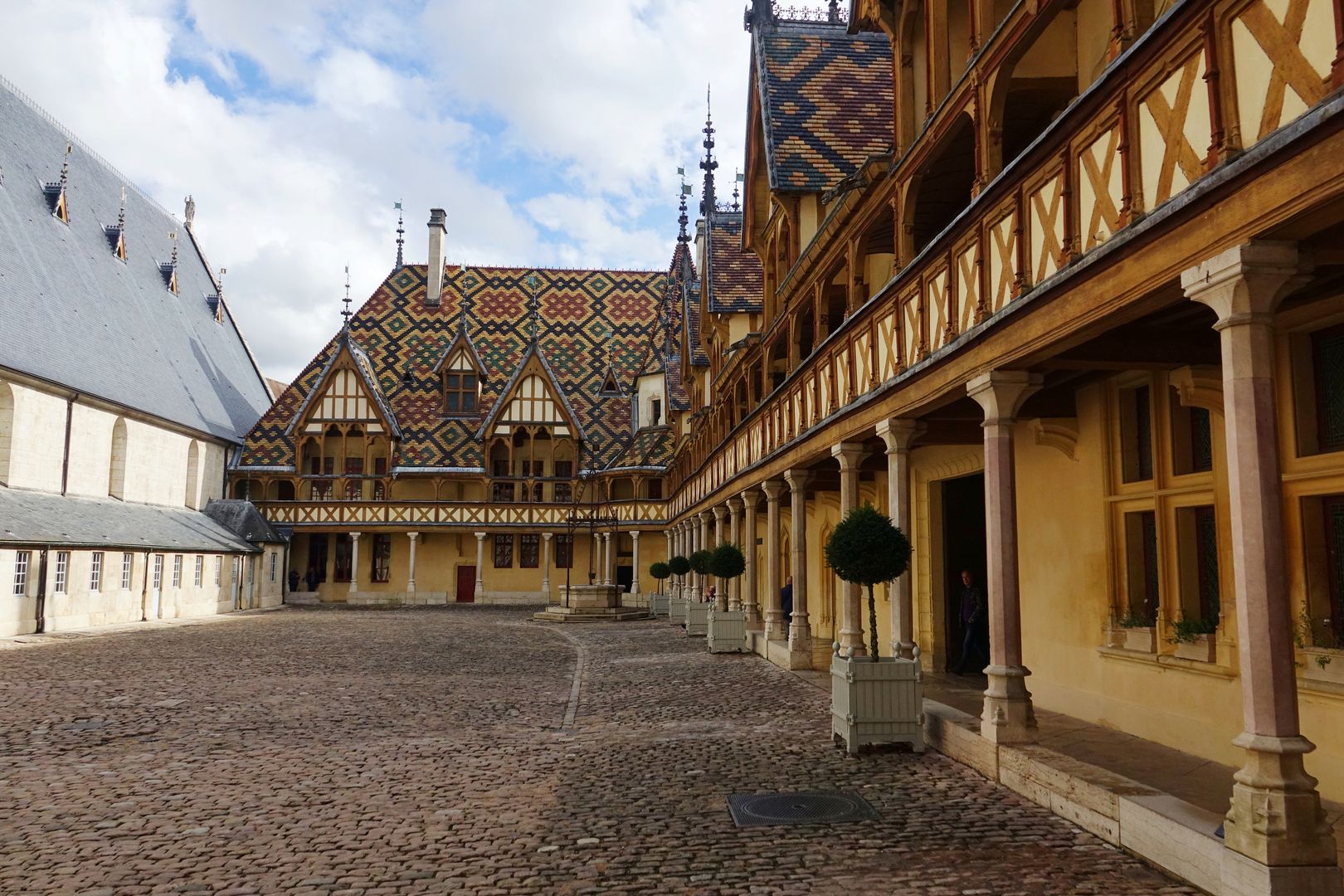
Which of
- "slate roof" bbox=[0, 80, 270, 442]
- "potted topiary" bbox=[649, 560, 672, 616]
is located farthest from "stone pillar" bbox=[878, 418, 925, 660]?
"slate roof" bbox=[0, 80, 270, 442]

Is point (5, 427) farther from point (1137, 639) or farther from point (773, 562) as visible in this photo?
point (1137, 639)

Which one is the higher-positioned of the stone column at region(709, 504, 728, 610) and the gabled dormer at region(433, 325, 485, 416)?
the gabled dormer at region(433, 325, 485, 416)

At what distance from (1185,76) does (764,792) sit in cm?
531

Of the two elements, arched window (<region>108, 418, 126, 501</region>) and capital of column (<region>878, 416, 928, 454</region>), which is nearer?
capital of column (<region>878, 416, 928, 454</region>)

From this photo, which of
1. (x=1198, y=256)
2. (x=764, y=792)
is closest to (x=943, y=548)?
(x=764, y=792)

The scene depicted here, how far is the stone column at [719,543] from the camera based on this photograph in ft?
72.3

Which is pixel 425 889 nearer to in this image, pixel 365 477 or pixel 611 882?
pixel 611 882

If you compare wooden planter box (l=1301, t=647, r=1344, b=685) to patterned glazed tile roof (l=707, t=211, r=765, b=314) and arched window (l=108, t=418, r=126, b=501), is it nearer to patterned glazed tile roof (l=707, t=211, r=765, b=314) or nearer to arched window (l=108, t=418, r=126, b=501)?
patterned glazed tile roof (l=707, t=211, r=765, b=314)

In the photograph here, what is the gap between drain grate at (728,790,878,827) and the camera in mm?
6410

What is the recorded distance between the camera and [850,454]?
1184cm

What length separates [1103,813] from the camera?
5.85m

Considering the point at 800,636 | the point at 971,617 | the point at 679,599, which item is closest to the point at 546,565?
the point at 679,599

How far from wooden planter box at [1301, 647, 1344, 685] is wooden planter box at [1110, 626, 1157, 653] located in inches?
83.6

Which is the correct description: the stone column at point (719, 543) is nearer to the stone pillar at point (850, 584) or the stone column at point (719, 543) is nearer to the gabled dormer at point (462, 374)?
the stone pillar at point (850, 584)
